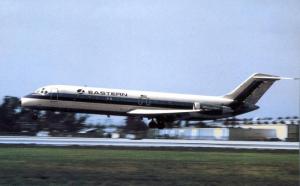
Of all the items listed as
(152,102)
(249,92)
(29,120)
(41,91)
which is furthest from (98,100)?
(29,120)

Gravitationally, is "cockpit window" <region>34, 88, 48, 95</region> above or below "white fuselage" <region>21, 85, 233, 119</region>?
above

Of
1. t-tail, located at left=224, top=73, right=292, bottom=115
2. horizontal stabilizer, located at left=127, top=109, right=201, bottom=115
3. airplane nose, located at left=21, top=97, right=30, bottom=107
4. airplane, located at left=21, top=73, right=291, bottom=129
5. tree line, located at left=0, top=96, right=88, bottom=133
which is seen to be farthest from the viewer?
tree line, located at left=0, top=96, right=88, bottom=133

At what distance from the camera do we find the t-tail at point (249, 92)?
63.2 m

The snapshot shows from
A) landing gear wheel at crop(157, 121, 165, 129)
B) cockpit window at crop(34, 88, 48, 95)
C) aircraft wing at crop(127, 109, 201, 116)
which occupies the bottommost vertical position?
landing gear wheel at crop(157, 121, 165, 129)

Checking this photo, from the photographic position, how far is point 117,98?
Result: 56812 millimetres

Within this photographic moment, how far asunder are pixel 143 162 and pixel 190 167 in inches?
109

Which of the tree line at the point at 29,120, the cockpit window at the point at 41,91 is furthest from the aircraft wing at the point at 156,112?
the tree line at the point at 29,120

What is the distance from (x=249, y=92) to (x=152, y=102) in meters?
11.3

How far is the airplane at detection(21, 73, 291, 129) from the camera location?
5534 cm

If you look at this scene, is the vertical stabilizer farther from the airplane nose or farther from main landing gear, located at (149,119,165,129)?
the airplane nose

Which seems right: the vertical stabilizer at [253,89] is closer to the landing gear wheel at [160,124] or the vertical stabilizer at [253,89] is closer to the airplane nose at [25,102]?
the landing gear wheel at [160,124]

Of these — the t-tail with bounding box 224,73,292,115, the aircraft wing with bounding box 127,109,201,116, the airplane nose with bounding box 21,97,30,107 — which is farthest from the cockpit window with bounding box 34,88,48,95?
the t-tail with bounding box 224,73,292,115

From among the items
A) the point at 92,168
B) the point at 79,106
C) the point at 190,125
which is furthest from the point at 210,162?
the point at 190,125

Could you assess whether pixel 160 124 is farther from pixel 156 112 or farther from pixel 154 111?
pixel 156 112
